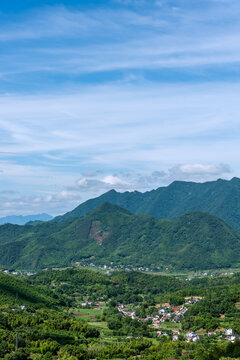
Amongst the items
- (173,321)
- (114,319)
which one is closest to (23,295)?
(114,319)

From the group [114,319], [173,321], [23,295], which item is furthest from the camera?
[23,295]

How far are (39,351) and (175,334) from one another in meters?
39.6

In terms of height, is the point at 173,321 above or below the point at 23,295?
below

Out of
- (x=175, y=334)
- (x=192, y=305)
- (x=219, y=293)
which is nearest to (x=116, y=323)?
(x=175, y=334)

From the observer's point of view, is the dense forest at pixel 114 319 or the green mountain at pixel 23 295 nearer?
the dense forest at pixel 114 319

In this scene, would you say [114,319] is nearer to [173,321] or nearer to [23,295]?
[173,321]

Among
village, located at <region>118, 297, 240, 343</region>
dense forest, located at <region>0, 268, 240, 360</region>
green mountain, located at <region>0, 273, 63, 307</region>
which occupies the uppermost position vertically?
green mountain, located at <region>0, 273, 63, 307</region>

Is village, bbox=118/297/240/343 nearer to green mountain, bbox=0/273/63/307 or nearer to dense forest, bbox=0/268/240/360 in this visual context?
dense forest, bbox=0/268/240/360

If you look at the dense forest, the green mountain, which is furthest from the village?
the green mountain

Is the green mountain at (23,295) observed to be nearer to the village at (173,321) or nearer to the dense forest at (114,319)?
the dense forest at (114,319)

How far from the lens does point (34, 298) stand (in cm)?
11856

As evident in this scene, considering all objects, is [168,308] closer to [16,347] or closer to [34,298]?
[34,298]

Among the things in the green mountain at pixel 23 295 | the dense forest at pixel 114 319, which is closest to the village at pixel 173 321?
the dense forest at pixel 114 319

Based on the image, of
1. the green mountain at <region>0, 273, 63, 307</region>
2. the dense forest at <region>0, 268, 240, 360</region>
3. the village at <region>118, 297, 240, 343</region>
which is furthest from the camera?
the green mountain at <region>0, 273, 63, 307</region>
